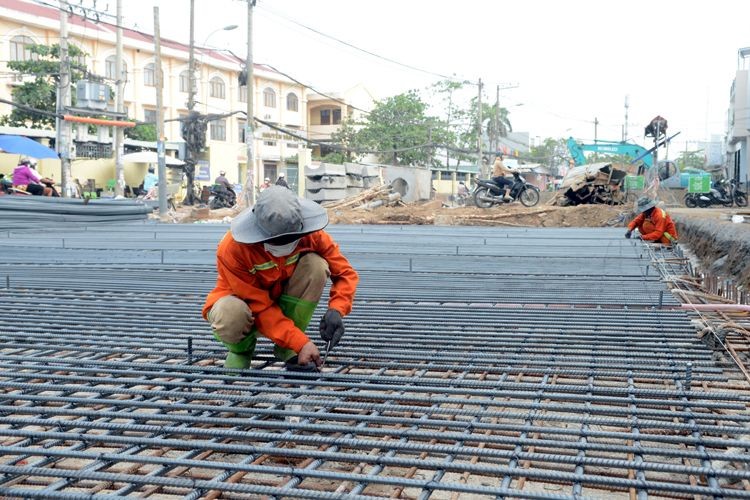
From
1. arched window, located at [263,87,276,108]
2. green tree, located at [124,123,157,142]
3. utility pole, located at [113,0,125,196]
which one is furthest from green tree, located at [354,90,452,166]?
utility pole, located at [113,0,125,196]

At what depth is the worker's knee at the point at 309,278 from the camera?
260cm

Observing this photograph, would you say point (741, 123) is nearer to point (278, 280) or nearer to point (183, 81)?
point (183, 81)

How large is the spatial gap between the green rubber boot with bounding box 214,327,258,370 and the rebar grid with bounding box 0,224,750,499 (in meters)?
0.07

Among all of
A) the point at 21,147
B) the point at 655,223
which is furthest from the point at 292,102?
the point at 655,223

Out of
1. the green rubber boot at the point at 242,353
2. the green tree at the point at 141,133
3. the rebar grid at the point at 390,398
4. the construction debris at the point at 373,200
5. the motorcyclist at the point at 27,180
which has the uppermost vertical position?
the green tree at the point at 141,133

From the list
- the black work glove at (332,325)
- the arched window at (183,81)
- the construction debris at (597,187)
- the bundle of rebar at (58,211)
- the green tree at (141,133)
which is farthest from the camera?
the arched window at (183,81)

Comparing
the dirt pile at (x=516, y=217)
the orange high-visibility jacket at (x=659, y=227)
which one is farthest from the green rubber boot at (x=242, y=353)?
the dirt pile at (x=516, y=217)

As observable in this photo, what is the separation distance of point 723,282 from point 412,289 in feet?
11.4

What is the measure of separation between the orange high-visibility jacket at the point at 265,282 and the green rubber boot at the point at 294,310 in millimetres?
53

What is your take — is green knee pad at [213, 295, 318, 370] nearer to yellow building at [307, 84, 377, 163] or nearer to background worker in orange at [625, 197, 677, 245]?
background worker in orange at [625, 197, 677, 245]

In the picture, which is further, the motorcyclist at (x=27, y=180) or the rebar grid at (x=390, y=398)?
the motorcyclist at (x=27, y=180)

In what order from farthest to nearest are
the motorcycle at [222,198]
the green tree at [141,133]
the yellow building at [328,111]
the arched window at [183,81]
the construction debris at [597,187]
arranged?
the yellow building at [328,111] → the arched window at [183,81] → the green tree at [141,133] → the motorcycle at [222,198] → the construction debris at [597,187]

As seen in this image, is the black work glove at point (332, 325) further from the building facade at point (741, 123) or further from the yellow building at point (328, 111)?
the yellow building at point (328, 111)

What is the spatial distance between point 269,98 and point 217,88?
3414 mm
